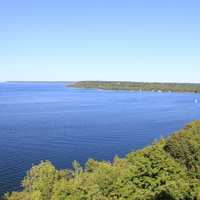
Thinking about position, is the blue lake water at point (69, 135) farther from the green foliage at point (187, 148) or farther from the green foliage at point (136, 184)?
the green foliage at point (187, 148)

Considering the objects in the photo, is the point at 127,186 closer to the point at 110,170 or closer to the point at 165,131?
the point at 110,170

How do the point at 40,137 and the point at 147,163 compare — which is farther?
the point at 40,137

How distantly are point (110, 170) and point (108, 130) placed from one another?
65.8 m

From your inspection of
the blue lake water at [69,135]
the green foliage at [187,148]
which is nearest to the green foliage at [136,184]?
the green foliage at [187,148]

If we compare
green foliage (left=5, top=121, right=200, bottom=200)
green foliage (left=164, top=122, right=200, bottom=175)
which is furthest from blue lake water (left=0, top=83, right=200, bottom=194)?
green foliage (left=164, top=122, right=200, bottom=175)

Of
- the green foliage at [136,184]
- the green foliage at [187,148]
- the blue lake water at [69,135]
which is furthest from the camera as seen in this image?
the blue lake water at [69,135]

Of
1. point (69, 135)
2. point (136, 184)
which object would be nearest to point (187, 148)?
point (136, 184)

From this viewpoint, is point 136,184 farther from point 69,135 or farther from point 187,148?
point 69,135

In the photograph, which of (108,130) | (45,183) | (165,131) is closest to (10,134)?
(108,130)

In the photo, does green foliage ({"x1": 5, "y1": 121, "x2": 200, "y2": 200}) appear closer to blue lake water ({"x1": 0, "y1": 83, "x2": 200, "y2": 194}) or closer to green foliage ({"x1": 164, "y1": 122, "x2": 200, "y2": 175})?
green foliage ({"x1": 164, "y1": 122, "x2": 200, "y2": 175})

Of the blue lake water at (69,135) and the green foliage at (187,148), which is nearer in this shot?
the green foliage at (187,148)

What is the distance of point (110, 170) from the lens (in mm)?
35875

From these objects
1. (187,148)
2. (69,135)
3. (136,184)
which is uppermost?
(187,148)

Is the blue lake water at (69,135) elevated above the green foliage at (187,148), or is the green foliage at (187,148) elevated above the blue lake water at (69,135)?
the green foliage at (187,148)
